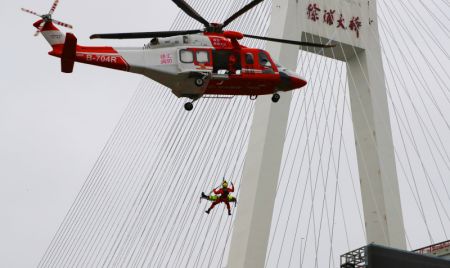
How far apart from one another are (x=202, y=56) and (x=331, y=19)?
966cm

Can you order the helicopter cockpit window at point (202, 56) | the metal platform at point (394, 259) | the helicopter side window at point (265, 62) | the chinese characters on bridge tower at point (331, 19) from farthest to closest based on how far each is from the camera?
the chinese characters on bridge tower at point (331, 19)
the helicopter side window at point (265, 62)
the helicopter cockpit window at point (202, 56)
the metal platform at point (394, 259)

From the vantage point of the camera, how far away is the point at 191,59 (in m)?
21.0

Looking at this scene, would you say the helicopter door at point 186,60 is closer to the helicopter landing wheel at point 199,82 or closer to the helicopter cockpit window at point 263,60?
the helicopter landing wheel at point 199,82

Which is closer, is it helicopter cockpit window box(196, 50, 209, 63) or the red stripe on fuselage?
the red stripe on fuselage

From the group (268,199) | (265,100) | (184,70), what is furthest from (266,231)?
(184,70)

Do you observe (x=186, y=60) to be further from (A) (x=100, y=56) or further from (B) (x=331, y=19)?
(B) (x=331, y=19)

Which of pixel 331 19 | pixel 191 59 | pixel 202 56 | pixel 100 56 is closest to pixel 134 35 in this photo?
pixel 100 56

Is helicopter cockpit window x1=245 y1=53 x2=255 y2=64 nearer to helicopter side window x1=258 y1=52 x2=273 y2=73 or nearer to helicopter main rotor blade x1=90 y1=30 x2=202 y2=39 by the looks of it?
helicopter side window x1=258 y1=52 x2=273 y2=73

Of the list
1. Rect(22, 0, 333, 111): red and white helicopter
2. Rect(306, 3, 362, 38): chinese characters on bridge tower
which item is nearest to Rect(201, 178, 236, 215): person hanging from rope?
Rect(22, 0, 333, 111): red and white helicopter

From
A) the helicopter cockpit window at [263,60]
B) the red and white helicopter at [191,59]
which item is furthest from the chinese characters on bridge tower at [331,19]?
the red and white helicopter at [191,59]

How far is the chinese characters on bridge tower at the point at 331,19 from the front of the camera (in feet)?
93.8

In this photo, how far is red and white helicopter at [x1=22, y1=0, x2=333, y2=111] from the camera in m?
20.4

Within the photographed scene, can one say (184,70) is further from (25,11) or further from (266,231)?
(266,231)

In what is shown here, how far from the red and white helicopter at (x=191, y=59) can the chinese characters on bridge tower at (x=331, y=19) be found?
7.29 meters
